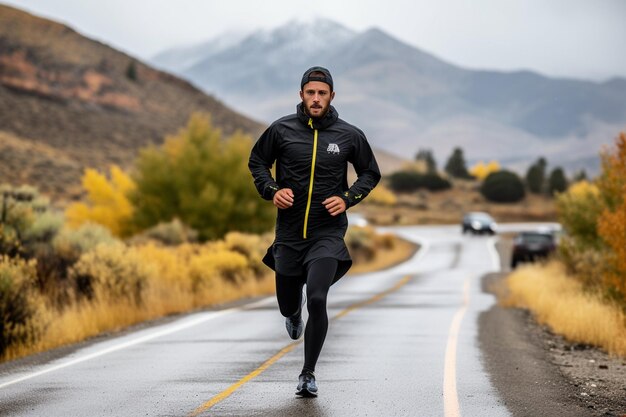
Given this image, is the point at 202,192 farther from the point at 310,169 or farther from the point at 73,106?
the point at 73,106

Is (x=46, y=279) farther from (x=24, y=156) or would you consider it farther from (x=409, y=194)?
(x=409, y=194)

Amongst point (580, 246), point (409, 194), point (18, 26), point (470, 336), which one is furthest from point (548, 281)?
point (409, 194)

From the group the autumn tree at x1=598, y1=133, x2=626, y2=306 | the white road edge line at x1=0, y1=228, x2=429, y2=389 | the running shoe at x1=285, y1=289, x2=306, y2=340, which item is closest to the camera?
the running shoe at x1=285, y1=289, x2=306, y2=340

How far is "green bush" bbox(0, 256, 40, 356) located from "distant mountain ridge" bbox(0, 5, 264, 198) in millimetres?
51994

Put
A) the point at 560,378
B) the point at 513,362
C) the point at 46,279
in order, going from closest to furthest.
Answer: the point at 560,378, the point at 513,362, the point at 46,279

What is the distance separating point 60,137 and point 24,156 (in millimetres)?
11891

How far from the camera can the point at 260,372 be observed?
10070 millimetres

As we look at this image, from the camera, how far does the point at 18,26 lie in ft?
339

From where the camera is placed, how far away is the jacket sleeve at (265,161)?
27.6 feet

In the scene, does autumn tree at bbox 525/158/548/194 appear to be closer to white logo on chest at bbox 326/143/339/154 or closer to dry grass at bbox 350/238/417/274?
dry grass at bbox 350/238/417/274

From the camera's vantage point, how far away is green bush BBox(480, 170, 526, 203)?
367ft

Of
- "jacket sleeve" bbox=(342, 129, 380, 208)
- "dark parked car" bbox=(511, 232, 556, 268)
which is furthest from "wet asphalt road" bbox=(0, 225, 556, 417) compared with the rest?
"dark parked car" bbox=(511, 232, 556, 268)

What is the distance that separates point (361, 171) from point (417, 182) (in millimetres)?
113471

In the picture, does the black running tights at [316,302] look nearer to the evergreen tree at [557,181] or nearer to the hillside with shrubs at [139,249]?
the hillside with shrubs at [139,249]
